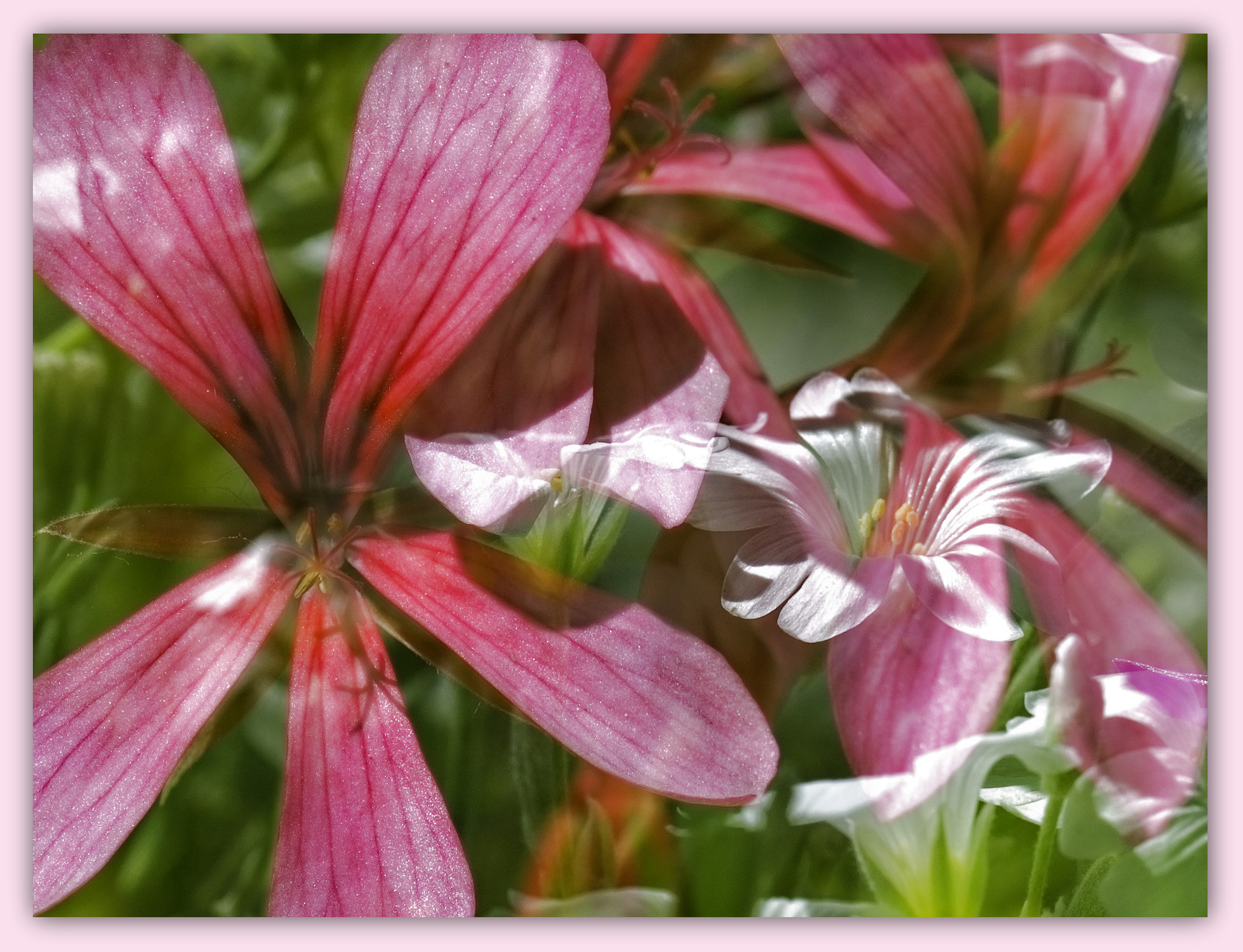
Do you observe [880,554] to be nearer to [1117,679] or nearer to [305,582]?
[1117,679]

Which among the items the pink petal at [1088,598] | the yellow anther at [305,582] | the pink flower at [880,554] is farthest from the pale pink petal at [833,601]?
the yellow anther at [305,582]

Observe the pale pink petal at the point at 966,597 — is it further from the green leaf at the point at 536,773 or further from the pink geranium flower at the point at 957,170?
the green leaf at the point at 536,773

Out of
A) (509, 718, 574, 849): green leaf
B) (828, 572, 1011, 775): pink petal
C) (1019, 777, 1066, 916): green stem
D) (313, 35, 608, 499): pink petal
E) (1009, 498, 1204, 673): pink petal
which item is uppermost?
(313, 35, 608, 499): pink petal

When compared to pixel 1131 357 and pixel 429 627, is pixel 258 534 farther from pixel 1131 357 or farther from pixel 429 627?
pixel 1131 357

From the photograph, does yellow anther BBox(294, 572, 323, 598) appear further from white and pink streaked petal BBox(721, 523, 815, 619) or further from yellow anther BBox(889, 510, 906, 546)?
yellow anther BBox(889, 510, 906, 546)

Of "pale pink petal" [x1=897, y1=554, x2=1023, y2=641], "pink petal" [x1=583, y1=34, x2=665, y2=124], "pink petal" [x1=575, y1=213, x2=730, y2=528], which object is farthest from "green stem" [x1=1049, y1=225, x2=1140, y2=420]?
"pink petal" [x1=583, y1=34, x2=665, y2=124]

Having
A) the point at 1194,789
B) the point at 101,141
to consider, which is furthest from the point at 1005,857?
the point at 101,141

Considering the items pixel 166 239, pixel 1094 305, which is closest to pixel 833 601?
pixel 1094 305
